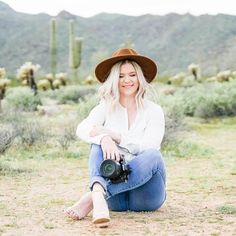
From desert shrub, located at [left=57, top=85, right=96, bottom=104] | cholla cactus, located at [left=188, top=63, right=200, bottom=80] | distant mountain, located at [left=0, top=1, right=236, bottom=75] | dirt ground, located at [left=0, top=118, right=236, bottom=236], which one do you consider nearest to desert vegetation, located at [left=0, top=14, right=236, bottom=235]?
dirt ground, located at [left=0, top=118, right=236, bottom=236]

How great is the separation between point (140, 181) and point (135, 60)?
0.98 m

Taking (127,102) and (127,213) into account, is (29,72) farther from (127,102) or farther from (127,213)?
(127,213)

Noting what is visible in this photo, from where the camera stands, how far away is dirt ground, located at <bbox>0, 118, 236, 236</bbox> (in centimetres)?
517

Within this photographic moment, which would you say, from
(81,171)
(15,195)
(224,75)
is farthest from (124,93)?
(224,75)

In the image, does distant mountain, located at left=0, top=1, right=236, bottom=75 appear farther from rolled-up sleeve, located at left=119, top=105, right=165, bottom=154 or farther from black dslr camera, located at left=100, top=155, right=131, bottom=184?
black dslr camera, located at left=100, top=155, right=131, bottom=184

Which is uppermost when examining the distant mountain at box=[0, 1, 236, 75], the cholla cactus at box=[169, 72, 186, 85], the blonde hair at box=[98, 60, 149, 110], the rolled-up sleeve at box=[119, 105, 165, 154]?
the distant mountain at box=[0, 1, 236, 75]

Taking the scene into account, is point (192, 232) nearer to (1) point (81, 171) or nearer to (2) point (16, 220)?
(2) point (16, 220)

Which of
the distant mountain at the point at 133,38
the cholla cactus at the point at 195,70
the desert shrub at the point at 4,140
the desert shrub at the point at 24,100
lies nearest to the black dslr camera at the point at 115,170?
the desert shrub at the point at 4,140

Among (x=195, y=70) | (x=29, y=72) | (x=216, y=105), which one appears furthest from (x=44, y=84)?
(x=216, y=105)

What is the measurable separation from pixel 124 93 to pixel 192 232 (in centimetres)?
128

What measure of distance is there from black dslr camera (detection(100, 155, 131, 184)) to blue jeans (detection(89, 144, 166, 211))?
0.05 meters

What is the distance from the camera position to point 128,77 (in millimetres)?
5633

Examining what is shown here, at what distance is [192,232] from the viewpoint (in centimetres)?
506

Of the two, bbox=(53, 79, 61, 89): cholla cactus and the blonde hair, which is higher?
bbox=(53, 79, 61, 89): cholla cactus
